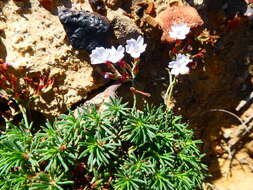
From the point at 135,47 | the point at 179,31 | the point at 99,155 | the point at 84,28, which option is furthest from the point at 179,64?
the point at 99,155

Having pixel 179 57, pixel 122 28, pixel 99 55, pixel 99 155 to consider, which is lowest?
pixel 99 155

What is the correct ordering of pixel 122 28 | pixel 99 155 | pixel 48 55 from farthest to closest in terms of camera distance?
pixel 122 28
pixel 48 55
pixel 99 155

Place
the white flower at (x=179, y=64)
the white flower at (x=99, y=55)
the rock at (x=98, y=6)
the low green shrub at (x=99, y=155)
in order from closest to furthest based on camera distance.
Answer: the low green shrub at (x=99, y=155), the white flower at (x=99, y=55), the white flower at (x=179, y=64), the rock at (x=98, y=6)

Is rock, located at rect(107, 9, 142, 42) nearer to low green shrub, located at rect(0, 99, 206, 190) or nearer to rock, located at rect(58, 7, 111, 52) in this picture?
rock, located at rect(58, 7, 111, 52)

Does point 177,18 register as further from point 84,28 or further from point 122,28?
point 84,28

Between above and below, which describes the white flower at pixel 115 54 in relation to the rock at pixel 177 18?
below

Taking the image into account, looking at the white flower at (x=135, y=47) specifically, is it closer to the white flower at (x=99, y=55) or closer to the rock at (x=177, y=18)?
the white flower at (x=99, y=55)

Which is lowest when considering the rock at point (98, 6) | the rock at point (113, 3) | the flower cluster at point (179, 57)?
the flower cluster at point (179, 57)

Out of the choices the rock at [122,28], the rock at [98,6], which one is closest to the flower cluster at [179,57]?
the rock at [122,28]
